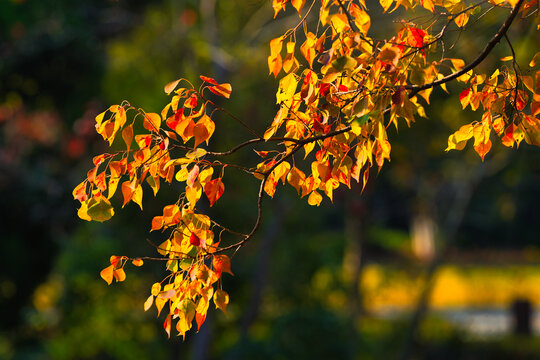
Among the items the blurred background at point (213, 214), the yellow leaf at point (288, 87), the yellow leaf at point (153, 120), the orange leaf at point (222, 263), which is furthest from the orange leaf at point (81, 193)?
the blurred background at point (213, 214)

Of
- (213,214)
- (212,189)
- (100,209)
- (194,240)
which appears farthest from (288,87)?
(213,214)

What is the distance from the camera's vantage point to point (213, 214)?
6441 mm

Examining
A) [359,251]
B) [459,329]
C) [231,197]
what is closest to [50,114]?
[231,197]

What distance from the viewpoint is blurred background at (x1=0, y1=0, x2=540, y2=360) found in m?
6.21

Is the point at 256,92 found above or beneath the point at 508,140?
above

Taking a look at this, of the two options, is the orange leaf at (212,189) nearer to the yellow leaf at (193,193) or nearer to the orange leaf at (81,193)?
the yellow leaf at (193,193)

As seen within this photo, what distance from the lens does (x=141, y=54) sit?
7.66 meters

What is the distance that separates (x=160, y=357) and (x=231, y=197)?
1948 mm

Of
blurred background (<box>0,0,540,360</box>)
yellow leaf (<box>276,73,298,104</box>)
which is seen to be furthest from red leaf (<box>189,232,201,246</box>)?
blurred background (<box>0,0,540,360</box>)

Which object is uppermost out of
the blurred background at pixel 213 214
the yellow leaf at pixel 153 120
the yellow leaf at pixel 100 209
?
the blurred background at pixel 213 214

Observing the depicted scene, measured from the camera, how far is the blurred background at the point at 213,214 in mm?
6215

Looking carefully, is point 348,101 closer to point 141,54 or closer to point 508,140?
point 508,140

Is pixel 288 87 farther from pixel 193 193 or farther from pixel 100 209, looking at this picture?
pixel 100 209

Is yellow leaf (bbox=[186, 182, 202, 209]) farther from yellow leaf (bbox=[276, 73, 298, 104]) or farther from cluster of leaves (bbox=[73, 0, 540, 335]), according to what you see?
yellow leaf (bbox=[276, 73, 298, 104])
